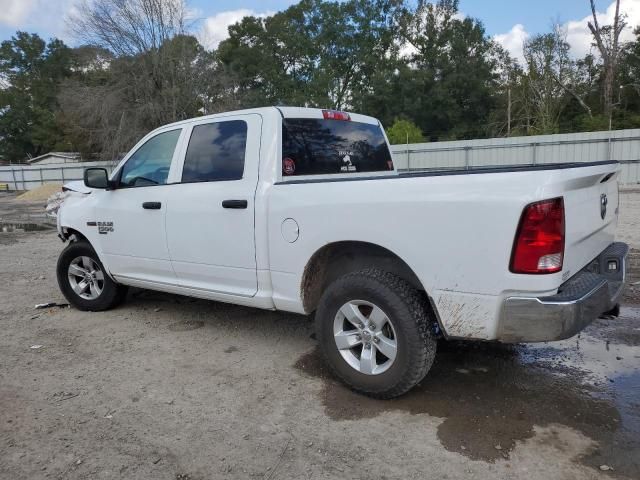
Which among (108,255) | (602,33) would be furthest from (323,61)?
(108,255)

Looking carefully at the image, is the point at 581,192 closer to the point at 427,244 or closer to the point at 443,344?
the point at 427,244

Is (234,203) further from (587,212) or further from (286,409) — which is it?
(587,212)

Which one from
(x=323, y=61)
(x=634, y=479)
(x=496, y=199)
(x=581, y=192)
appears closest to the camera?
(x=634, y=479)

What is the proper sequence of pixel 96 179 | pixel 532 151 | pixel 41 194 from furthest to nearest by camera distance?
pixel 41 194, pixel 532 151, pixel 96 179

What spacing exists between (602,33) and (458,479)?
4234 cm

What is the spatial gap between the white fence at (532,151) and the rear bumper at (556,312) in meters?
15.9

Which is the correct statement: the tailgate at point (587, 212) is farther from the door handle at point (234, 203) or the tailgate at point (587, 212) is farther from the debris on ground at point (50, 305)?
the debris on ground at point (50, 305)

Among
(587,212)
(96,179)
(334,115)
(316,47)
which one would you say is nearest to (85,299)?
(96,179)

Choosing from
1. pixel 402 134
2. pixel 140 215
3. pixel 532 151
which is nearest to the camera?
pixel 140 215

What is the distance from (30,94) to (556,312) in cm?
8236

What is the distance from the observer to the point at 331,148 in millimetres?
4430

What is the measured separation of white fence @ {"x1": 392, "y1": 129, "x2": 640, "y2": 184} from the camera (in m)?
20.6

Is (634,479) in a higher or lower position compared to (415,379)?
lower

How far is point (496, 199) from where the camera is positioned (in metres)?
2.76
